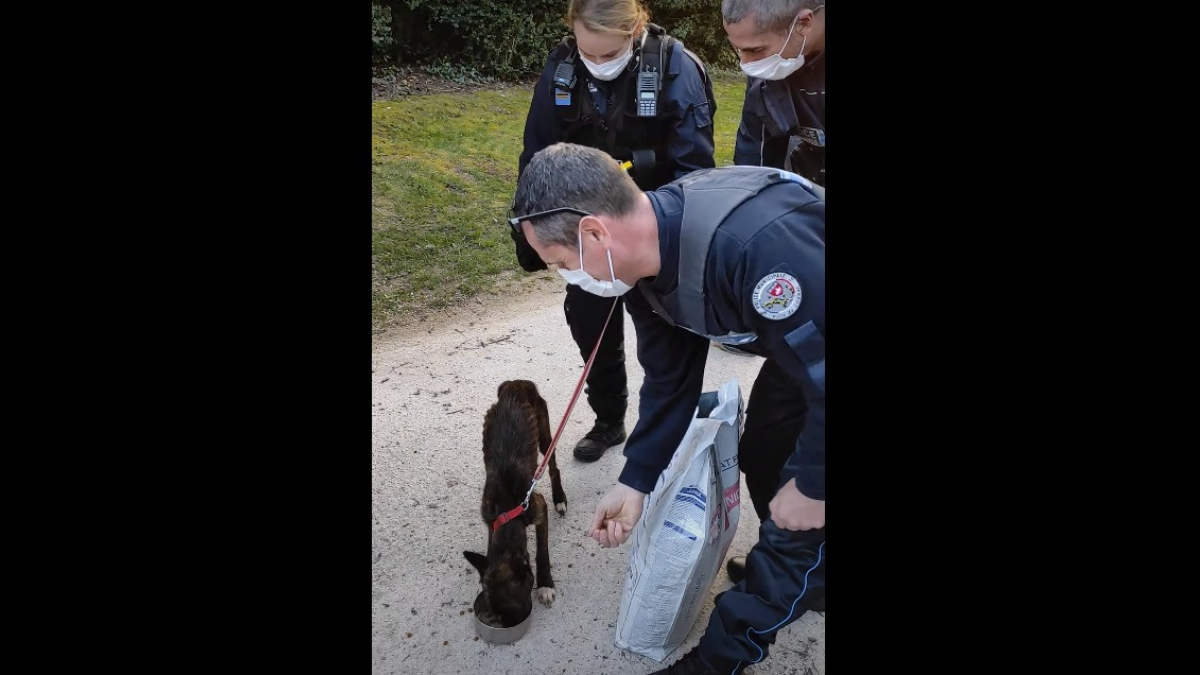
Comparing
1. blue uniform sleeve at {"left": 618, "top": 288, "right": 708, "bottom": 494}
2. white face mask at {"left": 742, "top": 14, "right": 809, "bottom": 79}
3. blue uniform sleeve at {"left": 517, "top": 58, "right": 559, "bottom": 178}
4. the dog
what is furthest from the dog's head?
white face mask at {"left": 742, "top": 14, "right": 809, "bottom": 79}

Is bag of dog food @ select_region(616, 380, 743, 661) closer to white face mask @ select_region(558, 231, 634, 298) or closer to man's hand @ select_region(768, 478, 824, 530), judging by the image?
man's hand @ select_region(768, 478, 824, 530)

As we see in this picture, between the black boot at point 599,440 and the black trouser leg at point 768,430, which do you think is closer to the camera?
the black trouser leg at point 768,430

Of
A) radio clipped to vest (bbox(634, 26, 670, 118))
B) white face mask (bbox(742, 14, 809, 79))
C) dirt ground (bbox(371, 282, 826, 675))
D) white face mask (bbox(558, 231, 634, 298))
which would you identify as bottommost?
dirt ground (bbox(371, 282, 826, 675))

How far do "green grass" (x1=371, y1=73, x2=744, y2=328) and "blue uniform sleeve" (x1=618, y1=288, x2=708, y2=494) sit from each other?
11.3ft

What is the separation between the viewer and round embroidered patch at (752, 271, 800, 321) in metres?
1.91

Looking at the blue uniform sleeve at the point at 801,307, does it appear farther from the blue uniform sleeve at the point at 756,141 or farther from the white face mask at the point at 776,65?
the blue uniform sleeve at the point at 756,141

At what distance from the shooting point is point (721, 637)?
2480mm

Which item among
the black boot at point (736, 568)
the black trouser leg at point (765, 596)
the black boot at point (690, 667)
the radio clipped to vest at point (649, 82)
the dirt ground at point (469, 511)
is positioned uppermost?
the radio clipped to vest at point (649, 82)

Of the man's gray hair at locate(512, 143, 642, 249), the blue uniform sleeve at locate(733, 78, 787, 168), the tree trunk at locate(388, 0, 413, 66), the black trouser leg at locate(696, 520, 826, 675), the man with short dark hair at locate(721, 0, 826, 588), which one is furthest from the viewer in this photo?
the tree trunk at locate(388, 0, 413, 66)

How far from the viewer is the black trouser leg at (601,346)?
12.0 ft

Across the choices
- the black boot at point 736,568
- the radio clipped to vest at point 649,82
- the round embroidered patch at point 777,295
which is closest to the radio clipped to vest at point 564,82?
the radio clipped to vest at point 649,82

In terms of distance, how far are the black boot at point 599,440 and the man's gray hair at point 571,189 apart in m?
2.14

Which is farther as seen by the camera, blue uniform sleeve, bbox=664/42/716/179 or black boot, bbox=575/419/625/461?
black boot, bbox=575/419/625/461
